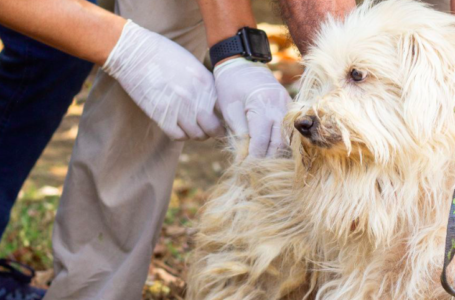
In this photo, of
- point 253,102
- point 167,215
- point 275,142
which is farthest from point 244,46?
point 167,215

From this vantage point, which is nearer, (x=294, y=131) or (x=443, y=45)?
(x=443, y=45)

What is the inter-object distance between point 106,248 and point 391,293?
903mm

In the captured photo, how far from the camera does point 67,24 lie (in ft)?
5.52

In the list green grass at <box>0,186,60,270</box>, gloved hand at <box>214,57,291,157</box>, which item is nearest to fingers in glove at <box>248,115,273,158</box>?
gloved hand at <box>214,57,291,157</box>

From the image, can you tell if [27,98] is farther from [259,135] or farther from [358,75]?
[358,75]

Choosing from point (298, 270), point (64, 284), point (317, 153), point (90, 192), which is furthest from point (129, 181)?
point (317, 153)

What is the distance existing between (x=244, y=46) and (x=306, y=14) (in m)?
0.19

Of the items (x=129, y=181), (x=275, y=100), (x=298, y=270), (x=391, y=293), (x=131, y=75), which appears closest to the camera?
(x=391, y=293)

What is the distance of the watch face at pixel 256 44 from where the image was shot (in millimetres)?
1692

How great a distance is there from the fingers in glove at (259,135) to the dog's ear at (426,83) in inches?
16.3

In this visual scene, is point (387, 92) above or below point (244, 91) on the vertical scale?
above

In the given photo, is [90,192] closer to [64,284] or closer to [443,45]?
[64,284]

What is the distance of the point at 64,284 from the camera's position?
1.98 metres

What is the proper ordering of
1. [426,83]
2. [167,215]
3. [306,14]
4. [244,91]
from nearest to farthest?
[426,83] < [306,14] < [244,91] < [167,215]
